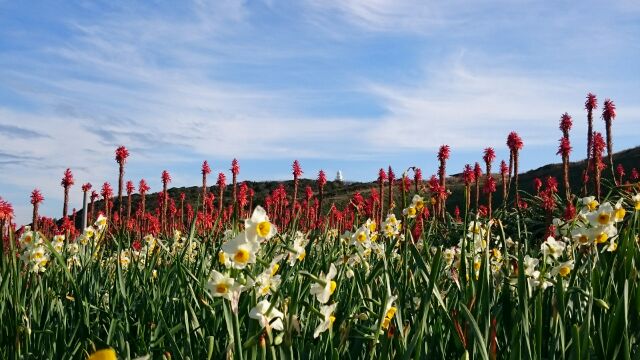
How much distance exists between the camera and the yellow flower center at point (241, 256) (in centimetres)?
205

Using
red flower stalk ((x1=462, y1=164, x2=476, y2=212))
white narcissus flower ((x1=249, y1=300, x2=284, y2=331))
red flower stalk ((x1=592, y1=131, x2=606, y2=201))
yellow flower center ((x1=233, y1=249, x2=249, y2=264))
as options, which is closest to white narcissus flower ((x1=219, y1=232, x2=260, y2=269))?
yellow flower center ((x1=233, y1=249, x2=249, y2=264))

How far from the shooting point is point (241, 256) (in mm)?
2051

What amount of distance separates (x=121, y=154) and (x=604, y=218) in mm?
8408

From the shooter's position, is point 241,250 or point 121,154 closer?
point 241,250

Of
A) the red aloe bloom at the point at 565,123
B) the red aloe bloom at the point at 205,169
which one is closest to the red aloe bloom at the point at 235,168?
the red aloe bloom at the point at 205,169

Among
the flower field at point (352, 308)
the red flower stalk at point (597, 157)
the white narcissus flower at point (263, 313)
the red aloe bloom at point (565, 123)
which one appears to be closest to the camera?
the white narcissus flower at point (263, 313)

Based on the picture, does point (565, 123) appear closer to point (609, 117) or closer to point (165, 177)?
point (609, 117)

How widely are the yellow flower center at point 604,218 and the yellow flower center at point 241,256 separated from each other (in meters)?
1.59

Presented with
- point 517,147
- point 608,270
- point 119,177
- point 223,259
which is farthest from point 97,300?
point 517,147

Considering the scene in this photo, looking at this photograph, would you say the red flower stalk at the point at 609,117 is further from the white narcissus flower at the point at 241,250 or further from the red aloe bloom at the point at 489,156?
the white narcissus flower at the point at 241,250

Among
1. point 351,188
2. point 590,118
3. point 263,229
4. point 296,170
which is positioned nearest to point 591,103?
point 590,118

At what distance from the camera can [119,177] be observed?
31.6ft

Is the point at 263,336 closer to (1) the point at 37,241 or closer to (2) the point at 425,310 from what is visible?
(2) the point at 425,310

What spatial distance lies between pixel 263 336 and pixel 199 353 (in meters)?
0.70
